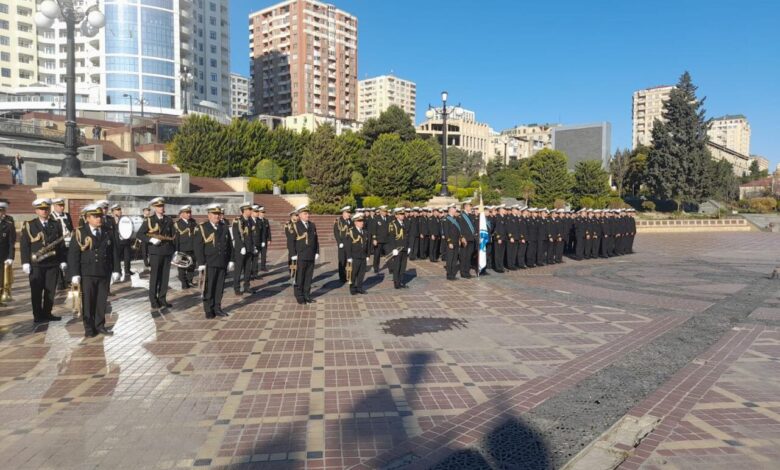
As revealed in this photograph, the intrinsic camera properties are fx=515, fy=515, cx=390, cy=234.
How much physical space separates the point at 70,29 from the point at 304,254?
8.39 meters

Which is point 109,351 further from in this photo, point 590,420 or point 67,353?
point 590,420

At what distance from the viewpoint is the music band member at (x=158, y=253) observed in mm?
9688

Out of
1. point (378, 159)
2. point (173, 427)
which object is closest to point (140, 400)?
point (173, 427)

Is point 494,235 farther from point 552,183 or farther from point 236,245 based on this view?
point 552,183

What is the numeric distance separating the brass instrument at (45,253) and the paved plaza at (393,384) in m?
1.09

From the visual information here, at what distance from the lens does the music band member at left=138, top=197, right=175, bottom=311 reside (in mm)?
9688

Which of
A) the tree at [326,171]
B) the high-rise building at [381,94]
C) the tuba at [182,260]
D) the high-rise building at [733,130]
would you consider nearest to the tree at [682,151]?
the tree at [326,171]

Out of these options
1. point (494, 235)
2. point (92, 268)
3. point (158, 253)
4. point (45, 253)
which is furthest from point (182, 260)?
point (494, 235)

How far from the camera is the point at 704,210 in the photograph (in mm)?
54406

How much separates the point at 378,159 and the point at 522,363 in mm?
29304

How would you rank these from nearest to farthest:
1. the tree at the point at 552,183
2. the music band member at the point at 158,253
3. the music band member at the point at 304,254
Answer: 1. the music band member at the point at 158,253
2. the music band member at the point at 304,254
3. the tree at the point at 552,183

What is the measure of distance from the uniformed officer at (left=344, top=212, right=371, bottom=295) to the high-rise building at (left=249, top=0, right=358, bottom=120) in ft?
320

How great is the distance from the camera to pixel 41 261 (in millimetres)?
8320

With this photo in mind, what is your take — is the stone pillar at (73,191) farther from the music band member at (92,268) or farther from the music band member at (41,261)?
the music band member at (92,268)
